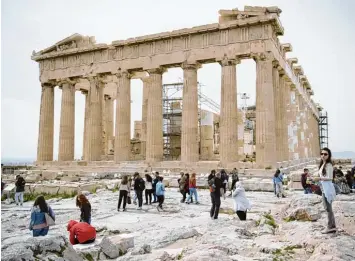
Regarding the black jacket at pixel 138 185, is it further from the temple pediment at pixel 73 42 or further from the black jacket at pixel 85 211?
the temple pediment at pixel 73 42

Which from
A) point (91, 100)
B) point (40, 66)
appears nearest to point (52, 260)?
point (91, 100)

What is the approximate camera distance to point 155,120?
86.6 feet

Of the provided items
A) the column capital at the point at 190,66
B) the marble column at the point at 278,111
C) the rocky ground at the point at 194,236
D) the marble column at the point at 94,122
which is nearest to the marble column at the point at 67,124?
the marble column at the point at 94,122

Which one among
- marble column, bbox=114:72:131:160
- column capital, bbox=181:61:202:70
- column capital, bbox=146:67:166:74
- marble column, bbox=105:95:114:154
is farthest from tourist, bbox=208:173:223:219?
→ marble column, bbox=105:95:114:154

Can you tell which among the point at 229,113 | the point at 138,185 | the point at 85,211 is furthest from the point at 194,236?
the point at 229,113

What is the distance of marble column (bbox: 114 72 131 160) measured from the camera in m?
27.7

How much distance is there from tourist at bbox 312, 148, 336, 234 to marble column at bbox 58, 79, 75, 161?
2665 cm

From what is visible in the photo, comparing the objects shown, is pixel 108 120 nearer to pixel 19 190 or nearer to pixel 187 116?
pixel 187 116

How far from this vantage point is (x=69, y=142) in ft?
100

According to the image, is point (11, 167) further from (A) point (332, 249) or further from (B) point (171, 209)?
(A) point (332, 249)

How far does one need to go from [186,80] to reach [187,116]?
8.61 feet

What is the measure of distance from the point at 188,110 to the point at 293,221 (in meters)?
17.2

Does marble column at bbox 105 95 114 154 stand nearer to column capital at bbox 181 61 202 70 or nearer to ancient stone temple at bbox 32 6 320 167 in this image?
Answer: ancient stone temple at bbox 32 6 320 167

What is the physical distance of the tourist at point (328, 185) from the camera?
6.22m
